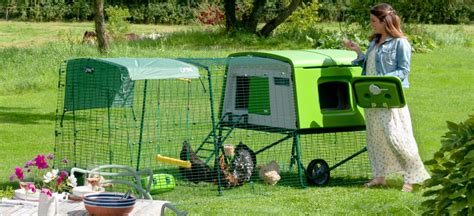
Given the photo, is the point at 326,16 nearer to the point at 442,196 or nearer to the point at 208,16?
the point at 208,16

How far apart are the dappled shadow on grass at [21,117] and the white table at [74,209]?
9262 mm

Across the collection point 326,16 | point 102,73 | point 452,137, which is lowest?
point 326,16

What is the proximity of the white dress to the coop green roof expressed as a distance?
462mm

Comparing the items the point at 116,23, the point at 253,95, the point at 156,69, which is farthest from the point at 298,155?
the point at 116,23

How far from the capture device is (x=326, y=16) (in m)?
45.1

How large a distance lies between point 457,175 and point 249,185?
4768 mm

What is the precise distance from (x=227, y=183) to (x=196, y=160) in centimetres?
38

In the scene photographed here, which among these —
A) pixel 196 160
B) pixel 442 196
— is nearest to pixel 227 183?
pixel 196 160

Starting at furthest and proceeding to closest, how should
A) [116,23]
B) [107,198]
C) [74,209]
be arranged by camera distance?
[116,23] → [74,209] → [107,198]

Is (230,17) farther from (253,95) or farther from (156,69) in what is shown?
(156,69)

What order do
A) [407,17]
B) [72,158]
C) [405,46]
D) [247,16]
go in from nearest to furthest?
[405,46] < [72,158] < [407,17] < [247,16]

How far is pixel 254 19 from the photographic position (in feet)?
110

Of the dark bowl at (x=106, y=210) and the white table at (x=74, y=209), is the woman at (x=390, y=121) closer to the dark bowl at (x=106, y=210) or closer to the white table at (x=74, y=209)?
the white table at (x=74, y=209)

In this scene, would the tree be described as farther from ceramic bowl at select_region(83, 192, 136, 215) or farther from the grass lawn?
ceramic bowl at select_region(83, 192, 136, 215)
